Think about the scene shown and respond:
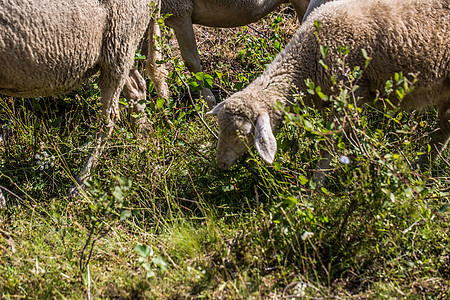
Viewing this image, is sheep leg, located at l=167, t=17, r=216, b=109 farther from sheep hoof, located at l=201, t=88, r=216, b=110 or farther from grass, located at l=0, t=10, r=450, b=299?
grass, located at l=0, t=10, r=450, b=299

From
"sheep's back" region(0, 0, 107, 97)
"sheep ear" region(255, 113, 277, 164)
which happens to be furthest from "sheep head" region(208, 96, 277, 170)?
"sheep's back" region(0, 0, 107, 97)

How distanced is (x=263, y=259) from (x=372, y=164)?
2.59 ft

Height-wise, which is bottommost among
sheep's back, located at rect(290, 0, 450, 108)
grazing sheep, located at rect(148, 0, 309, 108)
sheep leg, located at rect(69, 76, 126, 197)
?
sheep leg, located at rect(69, 76, 126, 197)

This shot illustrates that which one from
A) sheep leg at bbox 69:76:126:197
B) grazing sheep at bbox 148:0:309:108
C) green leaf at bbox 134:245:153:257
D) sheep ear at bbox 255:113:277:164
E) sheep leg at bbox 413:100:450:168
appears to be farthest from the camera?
grazing sheep at bbox 148:0:309:108

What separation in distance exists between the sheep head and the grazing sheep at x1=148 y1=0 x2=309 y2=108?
160 centimetres

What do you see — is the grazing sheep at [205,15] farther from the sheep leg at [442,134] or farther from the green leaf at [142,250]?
the green leaf at [142,250]

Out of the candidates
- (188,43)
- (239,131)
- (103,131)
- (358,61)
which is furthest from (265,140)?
(188,43)

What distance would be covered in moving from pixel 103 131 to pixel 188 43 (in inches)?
62.9

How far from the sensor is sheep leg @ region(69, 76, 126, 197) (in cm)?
363

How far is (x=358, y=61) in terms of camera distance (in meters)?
3.10

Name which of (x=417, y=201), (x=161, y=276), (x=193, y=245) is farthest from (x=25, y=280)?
(x=417, y=201)

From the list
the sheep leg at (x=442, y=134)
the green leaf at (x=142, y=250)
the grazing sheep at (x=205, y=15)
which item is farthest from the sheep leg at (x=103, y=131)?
the sheep leg at (x=442, y=134)

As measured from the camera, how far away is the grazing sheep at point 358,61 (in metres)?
3.08

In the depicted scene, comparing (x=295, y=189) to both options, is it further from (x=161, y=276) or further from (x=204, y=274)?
(x=161, y=276)
